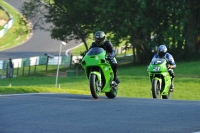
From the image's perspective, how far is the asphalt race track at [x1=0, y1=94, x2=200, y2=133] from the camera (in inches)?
407

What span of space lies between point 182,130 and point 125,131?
83 centimetres

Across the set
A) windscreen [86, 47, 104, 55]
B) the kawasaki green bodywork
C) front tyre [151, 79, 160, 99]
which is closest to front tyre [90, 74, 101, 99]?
the kawasaki green bodywork

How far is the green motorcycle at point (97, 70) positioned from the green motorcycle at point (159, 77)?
342 centimetres

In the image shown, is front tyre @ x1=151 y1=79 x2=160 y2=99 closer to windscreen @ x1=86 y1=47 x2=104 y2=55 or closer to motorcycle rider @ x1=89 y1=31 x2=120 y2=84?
motorcycle rider @ x1=89 y1=31 x2=120 y2=84

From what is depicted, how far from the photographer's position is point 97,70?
679 inches

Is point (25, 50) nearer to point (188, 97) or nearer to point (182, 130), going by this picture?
point (188, 97)

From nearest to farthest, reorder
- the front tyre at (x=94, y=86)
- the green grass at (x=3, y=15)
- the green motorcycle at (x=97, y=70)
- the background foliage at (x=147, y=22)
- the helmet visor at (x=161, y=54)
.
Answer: the front tyre at (x=94, y=86) → the green motorcycle at (x=97, y=70) → the helmet visor at (x=161, y=54) → the background foliage at (x=147, y=22) → the green grass at (x=3, y=15)

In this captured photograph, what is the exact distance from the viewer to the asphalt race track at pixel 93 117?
10.3 m

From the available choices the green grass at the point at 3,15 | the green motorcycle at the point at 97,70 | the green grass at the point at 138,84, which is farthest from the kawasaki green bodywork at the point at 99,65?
the green grass at the point at 3,15

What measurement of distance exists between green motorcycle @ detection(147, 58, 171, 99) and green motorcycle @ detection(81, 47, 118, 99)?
3421mm

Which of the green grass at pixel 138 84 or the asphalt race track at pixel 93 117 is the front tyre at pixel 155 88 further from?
the green grass at pixel 138 84

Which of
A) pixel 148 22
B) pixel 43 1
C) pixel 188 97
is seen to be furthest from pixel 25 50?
pixel 188 97

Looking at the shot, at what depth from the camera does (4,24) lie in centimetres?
7662

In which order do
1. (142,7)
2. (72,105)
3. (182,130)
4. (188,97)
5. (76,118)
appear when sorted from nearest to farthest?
(182,130)
(76,118)
(72,105)
(188,97)
(142,7)
